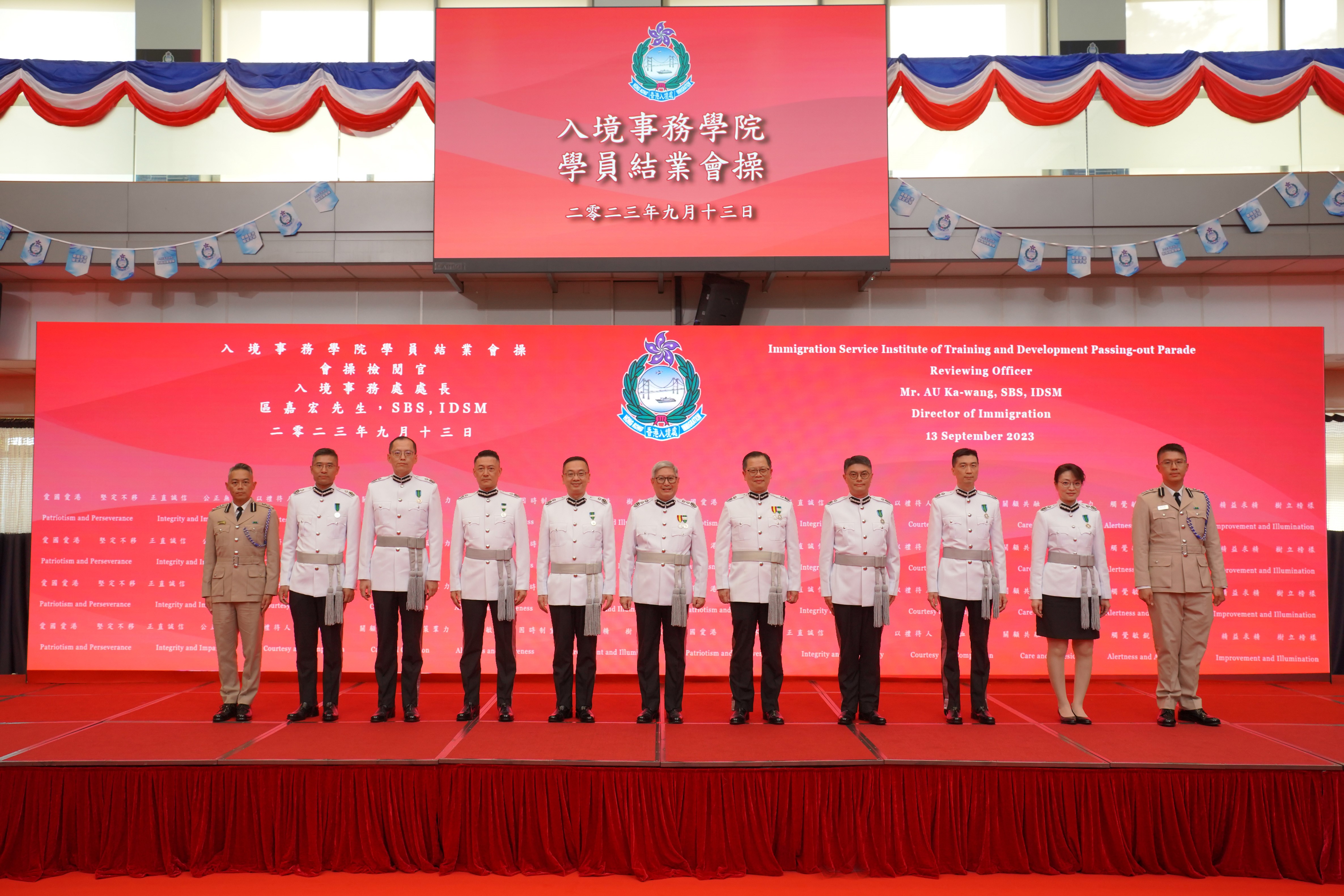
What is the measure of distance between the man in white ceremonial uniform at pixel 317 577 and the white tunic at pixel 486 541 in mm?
607

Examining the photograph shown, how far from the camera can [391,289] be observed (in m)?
6.65

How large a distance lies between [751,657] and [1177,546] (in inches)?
93.7

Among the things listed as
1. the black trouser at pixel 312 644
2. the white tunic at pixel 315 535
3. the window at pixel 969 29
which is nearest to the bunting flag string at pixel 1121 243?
the window at pixel 969 29

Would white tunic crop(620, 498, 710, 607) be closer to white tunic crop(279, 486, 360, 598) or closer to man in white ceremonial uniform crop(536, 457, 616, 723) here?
man in white ceremonial uniform crop(536, 457, 616, 723)

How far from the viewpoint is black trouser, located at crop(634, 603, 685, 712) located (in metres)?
4.31

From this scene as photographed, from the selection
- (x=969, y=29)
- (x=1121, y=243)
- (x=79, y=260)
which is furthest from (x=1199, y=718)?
(x=79, y=260)

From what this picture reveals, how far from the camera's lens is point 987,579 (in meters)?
4.36

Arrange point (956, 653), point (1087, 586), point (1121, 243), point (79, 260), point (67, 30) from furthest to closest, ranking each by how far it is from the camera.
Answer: point (67, 30) < point (1121, 243) < point (79, 260) < point (956, 653) < point (1087, 586)

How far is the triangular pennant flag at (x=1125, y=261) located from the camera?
5961 millimetres

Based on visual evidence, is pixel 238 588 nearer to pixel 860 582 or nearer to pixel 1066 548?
pixel 860 582

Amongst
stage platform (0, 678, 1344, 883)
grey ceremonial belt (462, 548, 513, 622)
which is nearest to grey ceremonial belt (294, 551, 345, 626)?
grey ceremonial belt (462, 548, 513, 622)

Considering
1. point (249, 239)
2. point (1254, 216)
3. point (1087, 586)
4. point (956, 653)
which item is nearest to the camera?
point (1087, 586)

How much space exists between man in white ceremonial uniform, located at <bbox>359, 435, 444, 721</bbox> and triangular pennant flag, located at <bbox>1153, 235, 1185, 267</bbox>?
535 centimetres


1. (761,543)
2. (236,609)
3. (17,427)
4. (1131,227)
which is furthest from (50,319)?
(1131,227)
